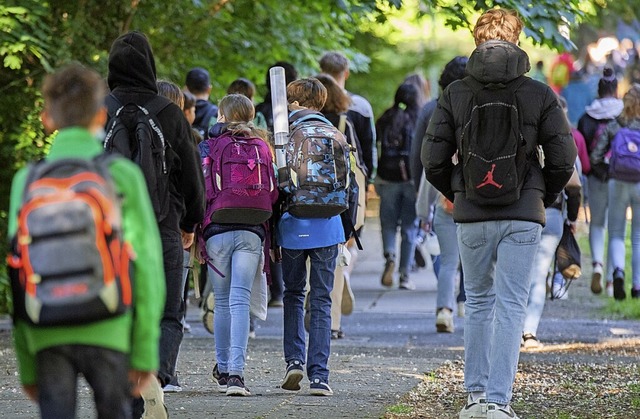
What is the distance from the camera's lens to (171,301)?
6.32m

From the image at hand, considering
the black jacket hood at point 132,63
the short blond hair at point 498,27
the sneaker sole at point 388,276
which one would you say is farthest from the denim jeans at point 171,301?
the sneaker sole at point 388,276

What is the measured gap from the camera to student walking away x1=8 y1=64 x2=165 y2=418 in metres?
4.03

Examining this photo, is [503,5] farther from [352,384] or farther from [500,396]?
[500,396]

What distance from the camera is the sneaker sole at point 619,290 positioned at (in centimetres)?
1340

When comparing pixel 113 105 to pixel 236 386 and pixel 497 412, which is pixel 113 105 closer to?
pixel 236 386

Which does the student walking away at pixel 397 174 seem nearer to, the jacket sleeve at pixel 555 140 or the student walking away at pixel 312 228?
the student walking away at pixel 312 228

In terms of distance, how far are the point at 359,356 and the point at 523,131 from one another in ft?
11.2

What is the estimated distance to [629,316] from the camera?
12648mm

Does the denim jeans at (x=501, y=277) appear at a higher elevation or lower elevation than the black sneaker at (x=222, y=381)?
higher

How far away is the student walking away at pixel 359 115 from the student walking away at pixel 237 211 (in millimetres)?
Result: 3295

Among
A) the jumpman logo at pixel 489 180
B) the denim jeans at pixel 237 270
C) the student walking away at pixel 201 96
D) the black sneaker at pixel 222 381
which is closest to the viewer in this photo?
the jumpman logo at pixel 489 180

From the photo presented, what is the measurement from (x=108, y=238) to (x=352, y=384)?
430 centimetres

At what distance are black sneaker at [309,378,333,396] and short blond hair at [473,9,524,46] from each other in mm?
2015

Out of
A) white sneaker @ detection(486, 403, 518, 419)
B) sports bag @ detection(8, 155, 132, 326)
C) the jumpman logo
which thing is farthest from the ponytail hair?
sports bag @ detection(8, 155, 132, 326)
